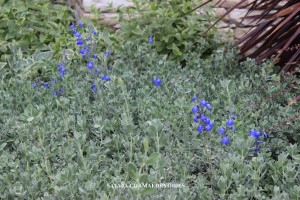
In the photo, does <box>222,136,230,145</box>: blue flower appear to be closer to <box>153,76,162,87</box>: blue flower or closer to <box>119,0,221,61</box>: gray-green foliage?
<box>153,76,162,87</box>: blue flower

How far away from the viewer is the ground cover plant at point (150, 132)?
7.05 feet

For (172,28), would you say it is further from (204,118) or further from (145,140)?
(145,140)

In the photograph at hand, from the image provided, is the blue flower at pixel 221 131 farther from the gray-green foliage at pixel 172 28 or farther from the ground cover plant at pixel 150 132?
the gray-green foliage at pixel 172 28

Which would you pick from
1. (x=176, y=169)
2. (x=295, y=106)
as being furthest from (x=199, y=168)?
(x=295, y=106)

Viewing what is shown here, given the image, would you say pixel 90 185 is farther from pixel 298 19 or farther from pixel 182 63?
pixel 182 63

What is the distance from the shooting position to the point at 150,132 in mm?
2088

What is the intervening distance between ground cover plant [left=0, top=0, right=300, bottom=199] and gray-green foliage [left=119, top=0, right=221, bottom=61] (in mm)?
322

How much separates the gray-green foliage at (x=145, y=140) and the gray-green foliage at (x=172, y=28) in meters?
0.46

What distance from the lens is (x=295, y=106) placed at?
113 inches

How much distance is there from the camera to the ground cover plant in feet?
7.05

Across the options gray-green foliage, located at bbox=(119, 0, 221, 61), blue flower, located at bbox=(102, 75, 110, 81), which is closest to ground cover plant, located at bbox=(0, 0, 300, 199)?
blue flower, located at bbox=(102, 75, 110, 81)

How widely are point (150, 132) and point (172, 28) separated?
206cm

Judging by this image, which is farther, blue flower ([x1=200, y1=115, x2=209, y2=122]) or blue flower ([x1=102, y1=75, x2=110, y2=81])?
blue flower ([x1=102, y1=75, x2=110, y2=81])

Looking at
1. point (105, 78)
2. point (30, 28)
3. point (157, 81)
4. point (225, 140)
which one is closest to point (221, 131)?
point (225, 140)
